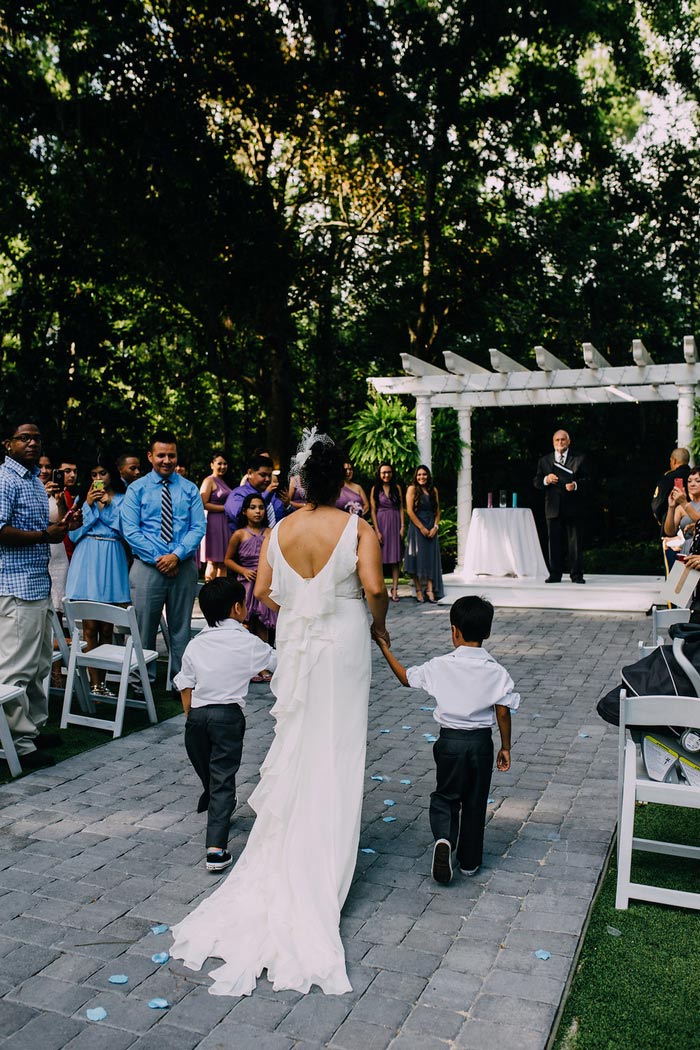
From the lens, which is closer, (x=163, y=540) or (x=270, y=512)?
(x=163, y=540)

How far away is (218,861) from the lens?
4.29 m

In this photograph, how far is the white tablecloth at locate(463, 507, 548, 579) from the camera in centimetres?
1488

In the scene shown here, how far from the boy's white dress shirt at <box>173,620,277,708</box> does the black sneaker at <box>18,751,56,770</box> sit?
180 centimetres

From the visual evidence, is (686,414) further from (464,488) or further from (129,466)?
(129,466)

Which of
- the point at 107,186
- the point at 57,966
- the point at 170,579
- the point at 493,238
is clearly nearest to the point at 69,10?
the point at 107,186

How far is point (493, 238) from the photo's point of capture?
71.3 ft

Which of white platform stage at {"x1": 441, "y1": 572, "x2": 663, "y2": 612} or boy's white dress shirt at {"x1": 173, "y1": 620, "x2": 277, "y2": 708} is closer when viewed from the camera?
boy's white dress shirt at {"x1": 173, "y1": 620, "x2": 277, "y2": 708}

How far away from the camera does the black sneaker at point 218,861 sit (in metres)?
4.27

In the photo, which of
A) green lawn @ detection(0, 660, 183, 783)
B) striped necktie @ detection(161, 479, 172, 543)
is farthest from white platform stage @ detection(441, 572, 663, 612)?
striped necktie @ detection(161, 479, 172, 543)

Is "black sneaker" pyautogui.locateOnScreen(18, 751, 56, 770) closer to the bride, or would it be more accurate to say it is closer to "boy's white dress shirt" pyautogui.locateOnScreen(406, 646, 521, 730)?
the bride

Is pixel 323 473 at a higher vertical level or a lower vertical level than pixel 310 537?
higher

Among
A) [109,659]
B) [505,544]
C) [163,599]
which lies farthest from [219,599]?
[505,544]

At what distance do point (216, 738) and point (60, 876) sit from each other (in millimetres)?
918

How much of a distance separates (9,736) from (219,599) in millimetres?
1889
